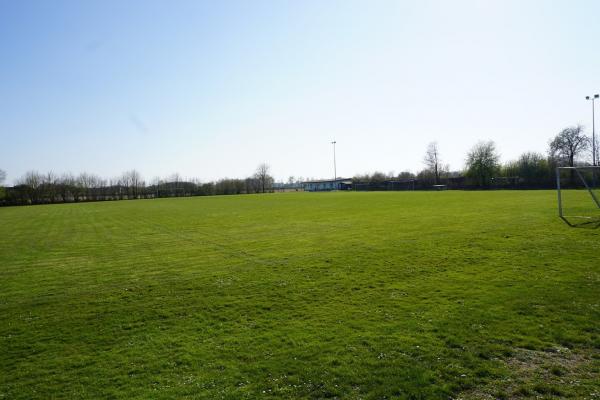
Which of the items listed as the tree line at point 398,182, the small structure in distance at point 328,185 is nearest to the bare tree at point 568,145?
the tree line at point 398,182

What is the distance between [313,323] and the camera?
807 cm

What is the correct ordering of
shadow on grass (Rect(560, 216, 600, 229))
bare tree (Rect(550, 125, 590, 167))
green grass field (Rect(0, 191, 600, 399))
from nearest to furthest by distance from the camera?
green grass field (Rect(0, 191, 600, 399)) → shadow on grass (Rect(560, 216, 600, 229)) → bare tree (Rect(550, 125, 590, 167))

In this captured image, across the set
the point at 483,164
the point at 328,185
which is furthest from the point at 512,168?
the point at 328,185

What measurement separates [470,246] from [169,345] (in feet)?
42.2

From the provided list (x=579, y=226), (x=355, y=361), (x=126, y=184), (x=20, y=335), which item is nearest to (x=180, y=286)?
(x=20, y=335)

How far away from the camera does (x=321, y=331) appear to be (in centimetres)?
761

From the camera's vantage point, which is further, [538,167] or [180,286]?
[538,167]

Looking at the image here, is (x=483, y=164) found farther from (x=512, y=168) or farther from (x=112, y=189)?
(x=112, y=189)

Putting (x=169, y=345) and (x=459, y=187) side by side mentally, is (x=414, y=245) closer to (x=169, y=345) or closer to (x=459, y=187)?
(x=169, y=345)

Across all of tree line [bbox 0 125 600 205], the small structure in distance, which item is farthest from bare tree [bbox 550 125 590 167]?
the small structure in distance

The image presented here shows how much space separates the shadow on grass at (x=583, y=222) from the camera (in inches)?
765

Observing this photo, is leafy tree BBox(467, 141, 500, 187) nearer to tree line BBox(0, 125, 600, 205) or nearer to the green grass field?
tree line BBox(0, 125, 600, 205)

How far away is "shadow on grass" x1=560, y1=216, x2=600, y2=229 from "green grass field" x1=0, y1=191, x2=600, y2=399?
4319 mm

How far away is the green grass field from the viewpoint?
18.6 ft
